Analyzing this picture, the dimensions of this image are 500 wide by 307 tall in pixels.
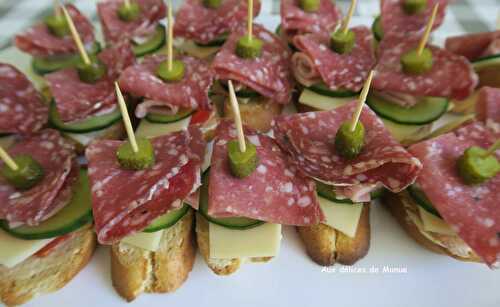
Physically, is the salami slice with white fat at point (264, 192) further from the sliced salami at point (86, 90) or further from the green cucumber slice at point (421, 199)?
the sliced salami at point (86, 90)

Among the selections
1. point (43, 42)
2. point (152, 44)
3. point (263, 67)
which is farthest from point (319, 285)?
point (43, 42)

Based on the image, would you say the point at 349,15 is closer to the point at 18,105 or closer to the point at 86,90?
the point at 86,90

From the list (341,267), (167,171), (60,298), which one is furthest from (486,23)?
(60,298)

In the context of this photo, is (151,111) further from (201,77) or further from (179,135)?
(179,135)

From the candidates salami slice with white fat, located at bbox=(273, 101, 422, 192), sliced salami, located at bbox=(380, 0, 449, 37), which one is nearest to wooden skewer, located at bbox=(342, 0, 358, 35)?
sliced salami, located at bbox=(380, 0, 449, 37)

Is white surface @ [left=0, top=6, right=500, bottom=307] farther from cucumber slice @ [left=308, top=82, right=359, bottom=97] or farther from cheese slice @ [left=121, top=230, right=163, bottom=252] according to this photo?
cucumber slice @ [left=308, top=82, right=359, bottom=97]
